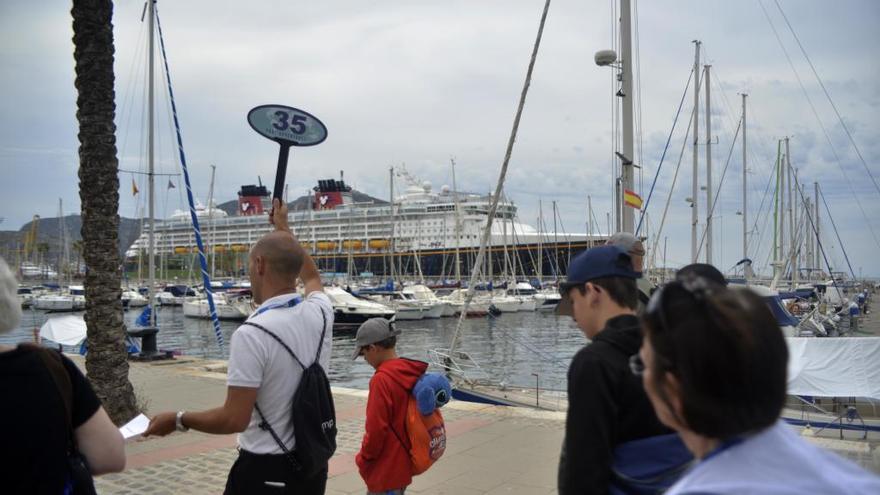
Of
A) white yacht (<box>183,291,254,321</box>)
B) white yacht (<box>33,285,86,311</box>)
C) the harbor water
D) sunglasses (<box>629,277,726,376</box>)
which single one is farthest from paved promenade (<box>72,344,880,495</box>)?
white yacht (<box>33,285,86,311</box>)

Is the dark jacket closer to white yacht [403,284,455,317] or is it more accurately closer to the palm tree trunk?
the palm tree trunk

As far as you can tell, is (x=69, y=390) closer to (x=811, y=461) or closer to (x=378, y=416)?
(x=378, y=416)

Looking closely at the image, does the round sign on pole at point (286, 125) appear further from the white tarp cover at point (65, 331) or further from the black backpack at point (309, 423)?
the white tarp cover at point (65, 331)

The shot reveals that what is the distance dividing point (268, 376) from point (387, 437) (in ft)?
2.59

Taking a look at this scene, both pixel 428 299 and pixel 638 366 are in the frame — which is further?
pixel 428 299

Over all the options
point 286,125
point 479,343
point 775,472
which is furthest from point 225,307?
point 775,472

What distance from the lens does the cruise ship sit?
70938 millimetres

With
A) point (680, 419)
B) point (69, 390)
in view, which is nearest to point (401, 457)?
point (69, 390)

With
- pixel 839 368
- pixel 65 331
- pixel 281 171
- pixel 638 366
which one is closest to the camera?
pixel 638 366

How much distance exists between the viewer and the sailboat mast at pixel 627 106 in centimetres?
784

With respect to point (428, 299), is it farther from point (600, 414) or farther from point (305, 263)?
point (600, 414)

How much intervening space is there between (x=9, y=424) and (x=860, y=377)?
836cm

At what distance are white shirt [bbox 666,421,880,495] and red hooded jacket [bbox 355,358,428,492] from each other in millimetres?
2250

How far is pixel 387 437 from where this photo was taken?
3.15 meters
